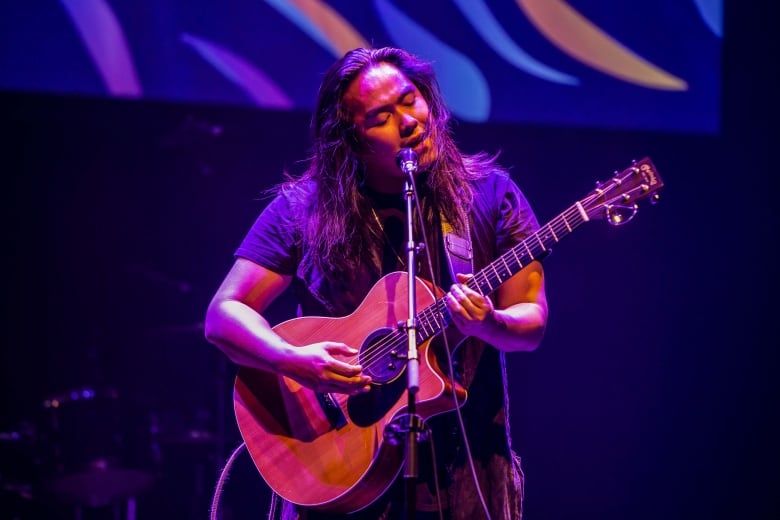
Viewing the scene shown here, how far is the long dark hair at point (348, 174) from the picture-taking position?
2.91 m

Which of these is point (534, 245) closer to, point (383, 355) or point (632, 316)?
point (383, 355)

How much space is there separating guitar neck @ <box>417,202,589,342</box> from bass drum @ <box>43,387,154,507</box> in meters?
3.60

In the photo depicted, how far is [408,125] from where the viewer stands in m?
2.89

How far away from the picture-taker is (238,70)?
507 cm

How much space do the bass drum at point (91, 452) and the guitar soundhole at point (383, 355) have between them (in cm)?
335

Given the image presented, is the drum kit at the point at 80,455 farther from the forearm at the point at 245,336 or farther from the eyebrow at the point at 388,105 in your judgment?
the eyebrow at the point at 388,105

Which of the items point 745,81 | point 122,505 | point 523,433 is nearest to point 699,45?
point 745,81

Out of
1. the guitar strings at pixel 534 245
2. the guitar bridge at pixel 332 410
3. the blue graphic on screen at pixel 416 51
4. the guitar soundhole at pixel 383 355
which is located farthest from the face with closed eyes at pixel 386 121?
the blue graphic on screen at pixel 416 51

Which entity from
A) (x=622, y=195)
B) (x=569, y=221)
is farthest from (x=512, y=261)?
(x=622, y=195)

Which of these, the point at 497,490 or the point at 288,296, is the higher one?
the point at 288,296

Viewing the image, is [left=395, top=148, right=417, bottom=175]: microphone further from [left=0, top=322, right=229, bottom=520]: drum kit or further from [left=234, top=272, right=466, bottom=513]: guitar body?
[left=0, top=322, right=229, bottom=520]: drum kit

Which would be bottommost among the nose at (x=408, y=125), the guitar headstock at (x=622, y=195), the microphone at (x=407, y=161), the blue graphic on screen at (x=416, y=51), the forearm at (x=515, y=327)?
the forearm at (x=515, y=327)

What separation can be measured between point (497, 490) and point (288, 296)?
3562 millimetres

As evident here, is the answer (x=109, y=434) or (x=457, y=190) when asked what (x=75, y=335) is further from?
(x=457, y=190)
